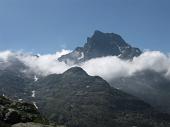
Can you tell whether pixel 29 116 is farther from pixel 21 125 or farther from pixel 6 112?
pixel 21 125

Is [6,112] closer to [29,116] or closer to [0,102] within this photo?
[29,116]

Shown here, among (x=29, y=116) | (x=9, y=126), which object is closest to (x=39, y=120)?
(x=29, y=116)

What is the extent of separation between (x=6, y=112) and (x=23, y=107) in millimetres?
20126

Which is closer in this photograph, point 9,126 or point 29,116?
point 9,126

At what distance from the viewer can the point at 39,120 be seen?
341 feet

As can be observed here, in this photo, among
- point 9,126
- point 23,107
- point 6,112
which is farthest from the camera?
point 23,107

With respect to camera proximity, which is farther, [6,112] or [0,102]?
[0,102]

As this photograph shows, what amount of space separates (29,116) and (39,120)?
10.1 feet

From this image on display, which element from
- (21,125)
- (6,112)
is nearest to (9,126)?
(21,125)

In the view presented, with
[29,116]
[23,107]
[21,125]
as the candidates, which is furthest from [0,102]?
[21,125]

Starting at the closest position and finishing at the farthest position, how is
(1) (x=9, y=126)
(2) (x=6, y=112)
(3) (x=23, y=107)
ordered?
(1) (x=9, y=126)
(2) (x=6, y=112)
(3) (x=23, y=107)

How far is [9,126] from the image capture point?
88000mm

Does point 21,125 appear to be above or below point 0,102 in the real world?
below

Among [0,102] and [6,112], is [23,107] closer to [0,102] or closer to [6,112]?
[0,102]
